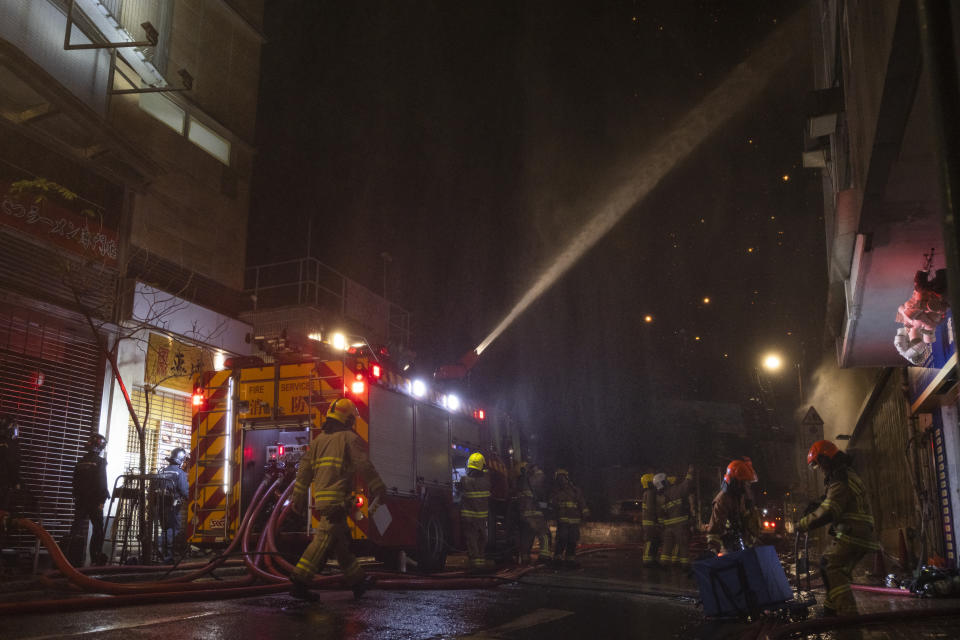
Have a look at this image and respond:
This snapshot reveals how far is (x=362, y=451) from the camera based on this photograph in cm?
676

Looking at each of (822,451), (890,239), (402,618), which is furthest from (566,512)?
(890,239)

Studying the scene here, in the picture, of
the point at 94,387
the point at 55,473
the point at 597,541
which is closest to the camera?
the point at 55,473

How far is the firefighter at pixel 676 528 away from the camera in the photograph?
460 inches

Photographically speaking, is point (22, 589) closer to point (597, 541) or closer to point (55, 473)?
point (55, 473)

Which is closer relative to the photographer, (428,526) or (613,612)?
(613,612)

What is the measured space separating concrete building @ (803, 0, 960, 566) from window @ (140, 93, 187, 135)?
1271cm

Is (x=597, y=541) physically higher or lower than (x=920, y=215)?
lower

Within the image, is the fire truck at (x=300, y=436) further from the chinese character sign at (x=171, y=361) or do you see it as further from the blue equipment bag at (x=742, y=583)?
the blue equipment bag at (x=742, y=583)

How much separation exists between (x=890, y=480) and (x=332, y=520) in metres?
12.8

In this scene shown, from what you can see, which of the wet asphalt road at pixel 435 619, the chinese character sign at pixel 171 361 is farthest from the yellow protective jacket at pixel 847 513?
the chinese character sign at pixel 171 361

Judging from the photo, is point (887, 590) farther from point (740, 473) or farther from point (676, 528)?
point (676, 528)

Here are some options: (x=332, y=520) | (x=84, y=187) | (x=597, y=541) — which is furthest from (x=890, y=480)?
(x=84, y=187)

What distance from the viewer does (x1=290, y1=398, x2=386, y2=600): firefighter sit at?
632cm

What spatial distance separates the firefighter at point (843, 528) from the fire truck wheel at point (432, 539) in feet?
17.1
